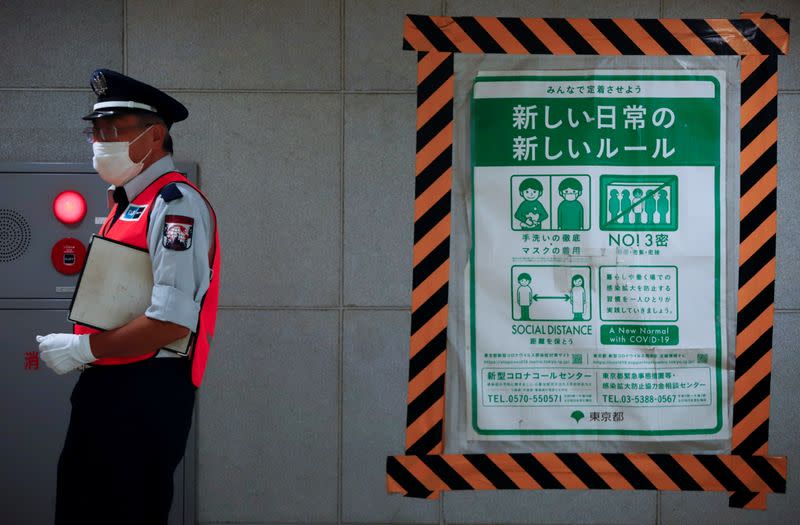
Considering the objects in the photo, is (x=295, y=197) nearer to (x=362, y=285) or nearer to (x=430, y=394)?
(x=362, y=285)

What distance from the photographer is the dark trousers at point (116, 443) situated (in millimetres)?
2422

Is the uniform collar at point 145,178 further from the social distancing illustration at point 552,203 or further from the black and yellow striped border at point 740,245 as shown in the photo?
the social distancing illustration at point 552,203

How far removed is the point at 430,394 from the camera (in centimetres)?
343

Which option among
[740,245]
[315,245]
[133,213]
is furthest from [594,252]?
[133,213]

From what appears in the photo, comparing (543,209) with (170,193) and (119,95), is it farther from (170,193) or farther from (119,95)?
(119,95)

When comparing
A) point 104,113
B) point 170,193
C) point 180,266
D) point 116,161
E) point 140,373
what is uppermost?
point 104,113

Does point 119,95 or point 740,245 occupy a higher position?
point 119,95

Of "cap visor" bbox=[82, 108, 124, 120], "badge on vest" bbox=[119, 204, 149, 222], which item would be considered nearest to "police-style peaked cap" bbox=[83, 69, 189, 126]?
"cap visor" bbox=[82, 108, 124, 120]

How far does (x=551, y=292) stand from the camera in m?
3.35

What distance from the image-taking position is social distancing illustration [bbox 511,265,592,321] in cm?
334

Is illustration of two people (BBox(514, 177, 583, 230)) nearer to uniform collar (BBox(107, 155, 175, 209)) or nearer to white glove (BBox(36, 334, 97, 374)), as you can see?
uniform collar (BBox(107, 155, 175, 209))

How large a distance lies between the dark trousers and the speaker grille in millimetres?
1286

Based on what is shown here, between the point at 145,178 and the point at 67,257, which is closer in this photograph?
the point at 145,178

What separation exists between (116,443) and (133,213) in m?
0.76
